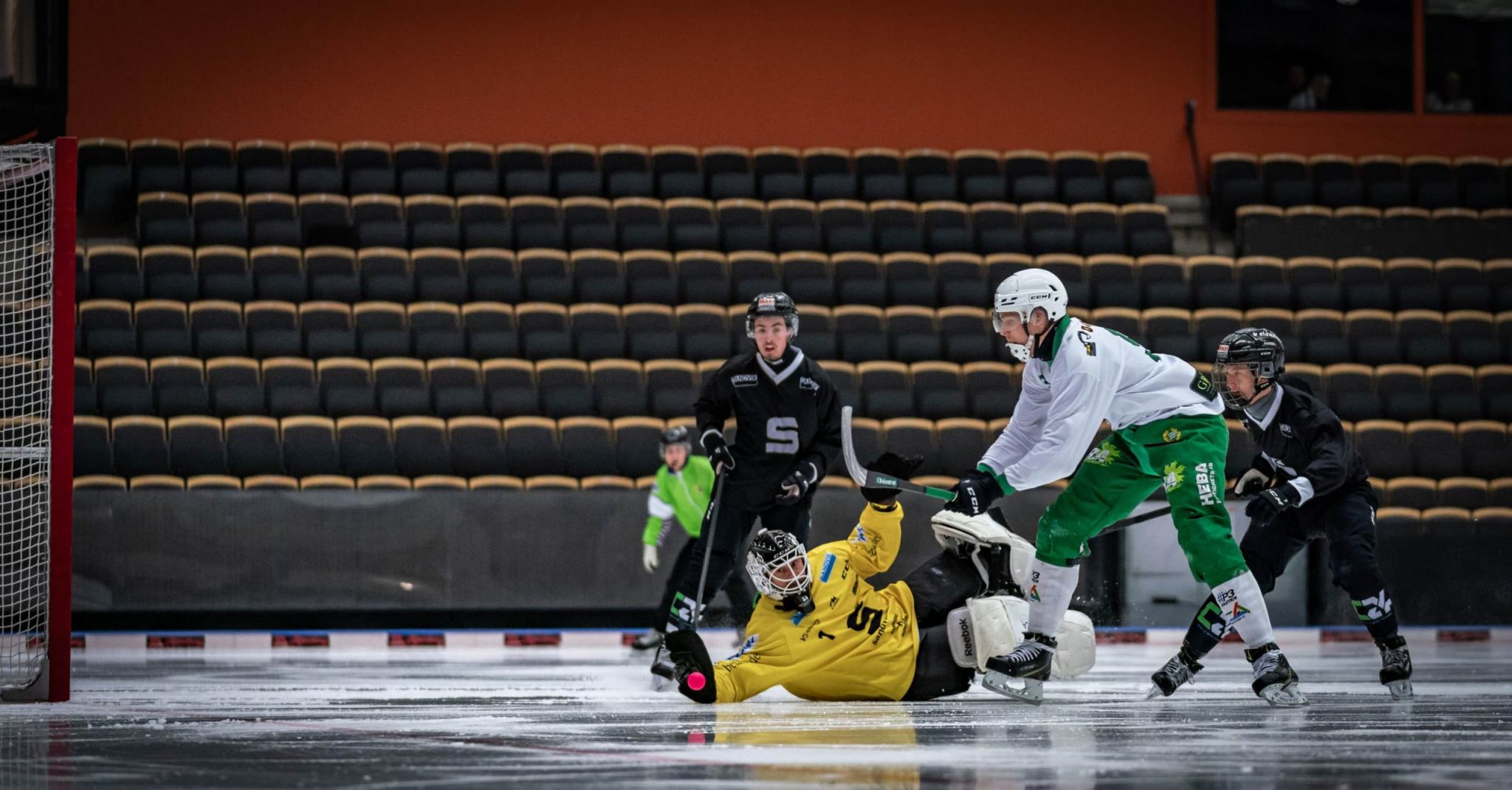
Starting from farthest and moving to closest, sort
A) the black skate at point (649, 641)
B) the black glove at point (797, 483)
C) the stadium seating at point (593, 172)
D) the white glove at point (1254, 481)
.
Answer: the stadium seating at point (593, 172) → the black skate at point (649, 641) → the black glove at point (797, 483) → the white glove at point (1254, 481)

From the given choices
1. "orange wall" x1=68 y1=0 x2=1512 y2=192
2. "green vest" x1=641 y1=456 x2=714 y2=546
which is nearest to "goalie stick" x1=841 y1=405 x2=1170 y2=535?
"green vest" x1=641 y1=456 x2=714 y2=546

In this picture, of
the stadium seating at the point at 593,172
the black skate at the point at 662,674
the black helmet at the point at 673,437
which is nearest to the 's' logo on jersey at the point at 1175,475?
the black skate at the point at 662,674

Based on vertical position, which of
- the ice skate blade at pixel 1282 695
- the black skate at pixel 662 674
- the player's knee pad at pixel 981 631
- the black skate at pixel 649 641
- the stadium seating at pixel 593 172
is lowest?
the black skate at pixel 649 641

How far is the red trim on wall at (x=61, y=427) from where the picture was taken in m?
7.12

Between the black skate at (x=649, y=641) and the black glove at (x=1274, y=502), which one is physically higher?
the black glove at (x=1274, y=502)

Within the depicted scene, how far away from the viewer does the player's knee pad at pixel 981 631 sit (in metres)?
7.06

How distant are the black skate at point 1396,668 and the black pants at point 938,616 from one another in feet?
5.80

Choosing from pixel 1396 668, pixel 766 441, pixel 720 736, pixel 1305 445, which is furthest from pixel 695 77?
pixel 720 736

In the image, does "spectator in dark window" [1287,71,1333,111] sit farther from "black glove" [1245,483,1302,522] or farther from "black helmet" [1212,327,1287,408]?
"black glove" [1245,483,1302,522]

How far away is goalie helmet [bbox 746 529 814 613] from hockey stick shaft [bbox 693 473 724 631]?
1410 millimetres

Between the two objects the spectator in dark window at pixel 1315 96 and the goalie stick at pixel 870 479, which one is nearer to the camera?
the goalie stick at pixel 870 479

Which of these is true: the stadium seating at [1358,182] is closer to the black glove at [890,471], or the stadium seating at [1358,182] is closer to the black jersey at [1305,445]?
the black jersey at [1305,445]

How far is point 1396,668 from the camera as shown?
24.2ft

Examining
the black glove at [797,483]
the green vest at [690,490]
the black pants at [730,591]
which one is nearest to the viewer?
the black glove at [797,483]
